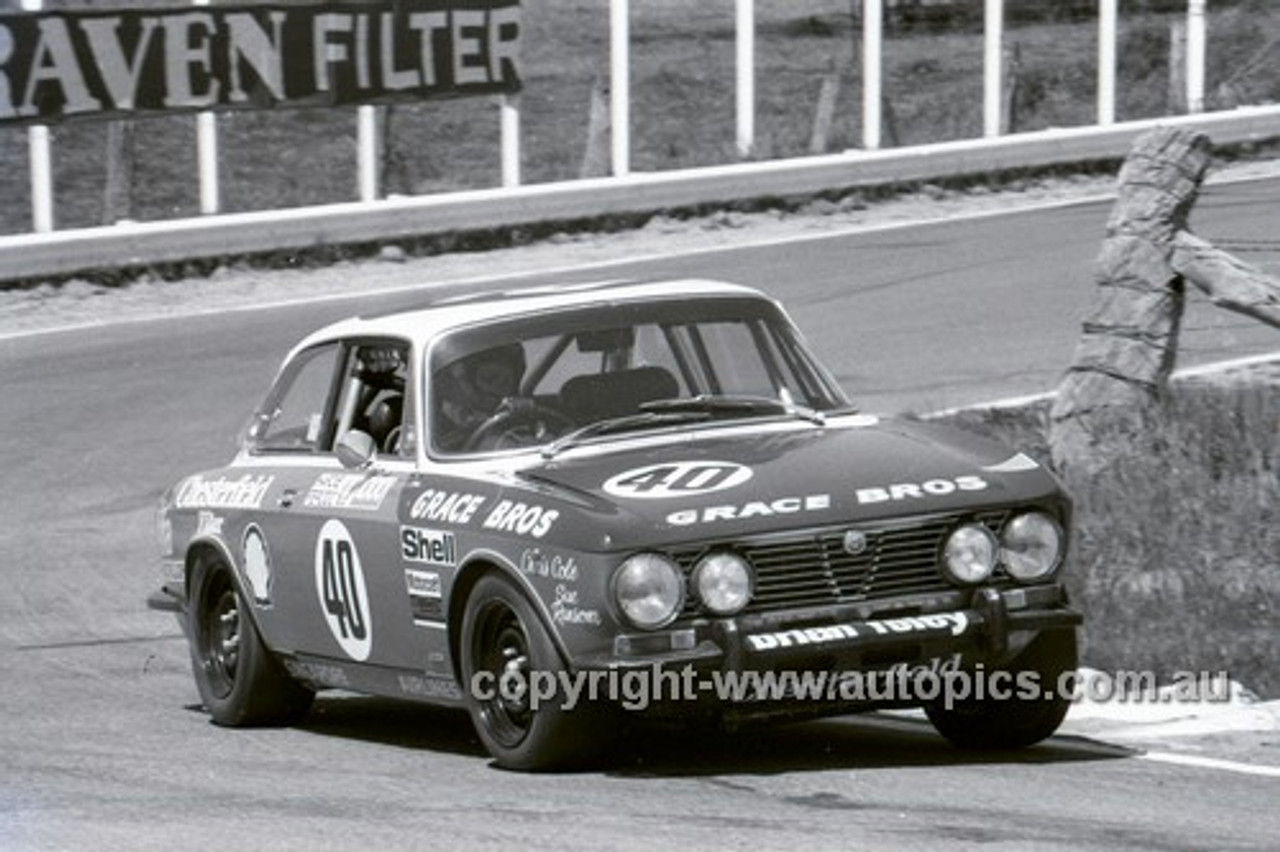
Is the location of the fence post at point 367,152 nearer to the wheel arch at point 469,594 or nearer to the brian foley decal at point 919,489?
the wheel arch at point 469,594

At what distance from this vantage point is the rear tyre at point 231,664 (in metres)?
10.5

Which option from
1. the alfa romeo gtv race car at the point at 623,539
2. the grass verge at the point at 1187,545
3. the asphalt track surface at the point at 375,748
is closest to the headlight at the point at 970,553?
the alfa romeo gtv race car at the point at 623,539

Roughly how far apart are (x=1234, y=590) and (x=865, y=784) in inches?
134

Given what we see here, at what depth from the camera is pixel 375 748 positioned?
990cm

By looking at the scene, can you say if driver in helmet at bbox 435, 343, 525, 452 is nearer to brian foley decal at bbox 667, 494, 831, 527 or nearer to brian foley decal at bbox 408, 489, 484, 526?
brian foley decal at bbox 408, 489, 484, 526

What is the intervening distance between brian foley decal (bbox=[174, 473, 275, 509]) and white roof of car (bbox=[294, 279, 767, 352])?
64 centimetres

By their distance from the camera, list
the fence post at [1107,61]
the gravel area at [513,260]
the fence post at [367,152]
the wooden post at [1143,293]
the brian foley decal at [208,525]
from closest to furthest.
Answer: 1. the brian foley decal at [208,525]
2. the wooden post at [1143,293]
3. the gravel area at [513,260]
4. the fence post at [367,152]
5. the fence post at [1107,61]

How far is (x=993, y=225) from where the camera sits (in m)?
23.6

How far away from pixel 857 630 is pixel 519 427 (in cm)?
154

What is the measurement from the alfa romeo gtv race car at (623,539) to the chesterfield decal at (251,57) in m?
12.1

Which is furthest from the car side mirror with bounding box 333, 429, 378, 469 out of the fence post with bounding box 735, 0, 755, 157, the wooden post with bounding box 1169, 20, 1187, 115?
the wooden post with bounding box 1169, 20, 1187, 115

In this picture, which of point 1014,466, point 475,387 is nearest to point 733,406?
point 475,387

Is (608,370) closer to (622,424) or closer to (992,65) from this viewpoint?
(622,424)

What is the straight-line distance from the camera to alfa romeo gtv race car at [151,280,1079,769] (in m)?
8.59
